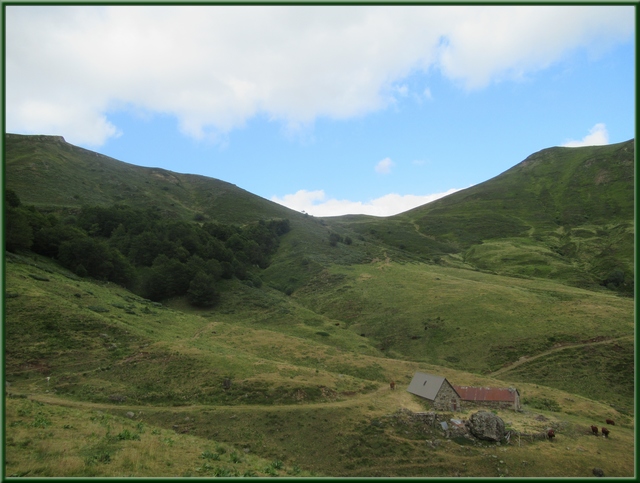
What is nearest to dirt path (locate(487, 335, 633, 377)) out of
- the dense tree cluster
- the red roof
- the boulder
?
the red roof

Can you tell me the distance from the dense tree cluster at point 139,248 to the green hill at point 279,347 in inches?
14.8

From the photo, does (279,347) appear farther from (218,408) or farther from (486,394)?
(486,394)

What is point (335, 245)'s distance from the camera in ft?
378

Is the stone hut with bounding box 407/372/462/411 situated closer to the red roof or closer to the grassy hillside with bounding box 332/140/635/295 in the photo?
the red roof

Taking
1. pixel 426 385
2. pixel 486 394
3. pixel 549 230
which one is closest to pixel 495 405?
pixel 486 394

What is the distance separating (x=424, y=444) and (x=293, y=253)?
8246 cm

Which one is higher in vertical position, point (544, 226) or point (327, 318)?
point (544, 226)

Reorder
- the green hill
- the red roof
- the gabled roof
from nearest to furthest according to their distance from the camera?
the green hill, the gabled roof, the red roof

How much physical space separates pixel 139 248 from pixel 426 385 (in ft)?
214

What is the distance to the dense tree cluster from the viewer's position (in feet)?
194

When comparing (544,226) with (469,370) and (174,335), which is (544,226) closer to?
(469,370)

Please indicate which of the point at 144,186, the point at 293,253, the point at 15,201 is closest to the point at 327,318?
the point at 293,253

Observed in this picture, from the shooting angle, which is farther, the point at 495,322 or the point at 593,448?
the point at 495,322

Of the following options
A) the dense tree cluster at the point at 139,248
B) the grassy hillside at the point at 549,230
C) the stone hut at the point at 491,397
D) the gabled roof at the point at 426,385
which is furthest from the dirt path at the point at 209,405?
the grassy hillside at the point at 549,230
